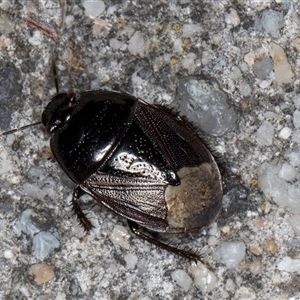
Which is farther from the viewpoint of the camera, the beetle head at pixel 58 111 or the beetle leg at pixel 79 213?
the beetle leg at pixel 79 213

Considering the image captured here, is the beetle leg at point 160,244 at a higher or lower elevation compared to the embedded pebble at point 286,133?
lower

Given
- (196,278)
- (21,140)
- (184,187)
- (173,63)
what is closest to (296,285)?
(196,278)

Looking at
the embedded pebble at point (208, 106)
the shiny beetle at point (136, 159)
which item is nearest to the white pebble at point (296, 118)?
the embedded pebble at point (208, 106)

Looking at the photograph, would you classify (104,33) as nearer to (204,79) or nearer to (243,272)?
(204,79)

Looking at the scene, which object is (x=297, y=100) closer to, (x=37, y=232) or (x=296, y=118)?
(x=296, y=118)

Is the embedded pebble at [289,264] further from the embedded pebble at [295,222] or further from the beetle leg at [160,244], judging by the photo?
the beetle leg at [160,244]
